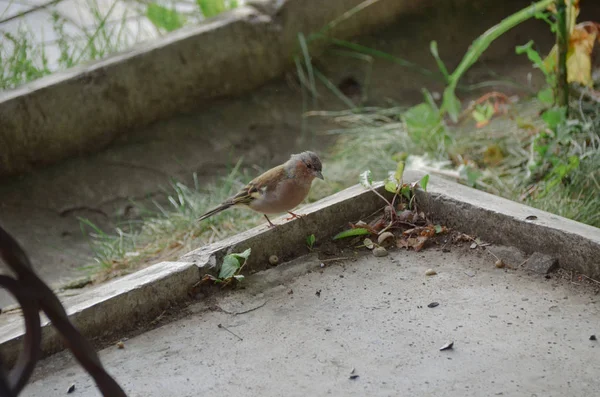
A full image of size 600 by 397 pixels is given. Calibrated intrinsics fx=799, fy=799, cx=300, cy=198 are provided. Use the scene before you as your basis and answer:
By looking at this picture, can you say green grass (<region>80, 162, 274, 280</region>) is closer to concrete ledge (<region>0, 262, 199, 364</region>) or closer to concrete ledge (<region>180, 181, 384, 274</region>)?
concrete ledge (<region>180, 181, 384, 274</region>)

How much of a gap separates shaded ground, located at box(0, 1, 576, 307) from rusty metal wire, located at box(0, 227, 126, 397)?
2.31 metres

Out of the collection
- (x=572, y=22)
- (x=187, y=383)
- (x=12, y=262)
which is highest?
(x=12, y=262)

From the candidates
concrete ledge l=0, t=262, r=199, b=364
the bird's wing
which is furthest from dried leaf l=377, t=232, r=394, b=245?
concrete ledge l=0, t=262, r=199, b=364

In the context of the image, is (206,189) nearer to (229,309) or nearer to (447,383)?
(229,309)

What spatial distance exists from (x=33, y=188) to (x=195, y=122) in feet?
3.97

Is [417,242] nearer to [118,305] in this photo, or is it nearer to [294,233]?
[294,233]

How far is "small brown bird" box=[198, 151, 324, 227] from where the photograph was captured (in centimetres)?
340

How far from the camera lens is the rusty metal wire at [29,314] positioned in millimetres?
1641

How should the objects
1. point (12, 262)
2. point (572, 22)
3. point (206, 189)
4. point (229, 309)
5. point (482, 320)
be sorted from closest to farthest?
point (12, 262), point (482, 320), point (229, 309), point (572, 22), point (206, 189)

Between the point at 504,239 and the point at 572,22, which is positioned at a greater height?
the point at 572,22

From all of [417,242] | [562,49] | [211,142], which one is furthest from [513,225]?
[211,142]

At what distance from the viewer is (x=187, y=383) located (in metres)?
2.62

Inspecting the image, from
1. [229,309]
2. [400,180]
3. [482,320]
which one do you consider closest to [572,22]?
[400,180]

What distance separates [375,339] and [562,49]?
6.94 ft
